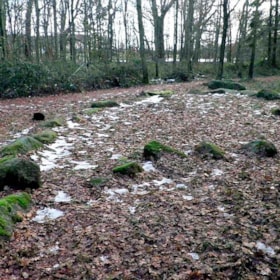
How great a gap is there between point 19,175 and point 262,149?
4.56 metres

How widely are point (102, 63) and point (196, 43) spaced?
473 inches

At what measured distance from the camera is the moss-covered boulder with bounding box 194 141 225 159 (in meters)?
6.30

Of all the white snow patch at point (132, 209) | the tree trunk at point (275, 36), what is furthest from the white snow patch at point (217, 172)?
the tree trunk at point (275, 36)

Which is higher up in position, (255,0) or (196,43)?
(255,0)

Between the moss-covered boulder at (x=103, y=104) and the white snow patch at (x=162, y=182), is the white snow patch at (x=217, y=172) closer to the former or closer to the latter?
the white snow patch at (x=162, y=182)

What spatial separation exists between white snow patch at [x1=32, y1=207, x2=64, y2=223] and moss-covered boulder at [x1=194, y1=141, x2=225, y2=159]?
322cm

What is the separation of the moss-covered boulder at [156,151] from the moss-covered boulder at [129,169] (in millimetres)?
680

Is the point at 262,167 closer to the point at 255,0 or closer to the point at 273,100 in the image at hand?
the point at 273,100

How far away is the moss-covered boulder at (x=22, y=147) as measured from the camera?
19.3 feet

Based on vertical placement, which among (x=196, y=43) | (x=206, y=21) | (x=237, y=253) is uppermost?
(x=206, y=21)

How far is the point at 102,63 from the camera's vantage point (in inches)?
707

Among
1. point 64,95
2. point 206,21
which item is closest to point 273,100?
point 64,95

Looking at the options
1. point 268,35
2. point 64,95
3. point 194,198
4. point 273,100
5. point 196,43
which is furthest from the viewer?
point 196,43

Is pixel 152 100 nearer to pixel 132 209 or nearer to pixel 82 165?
pixel 82 165
